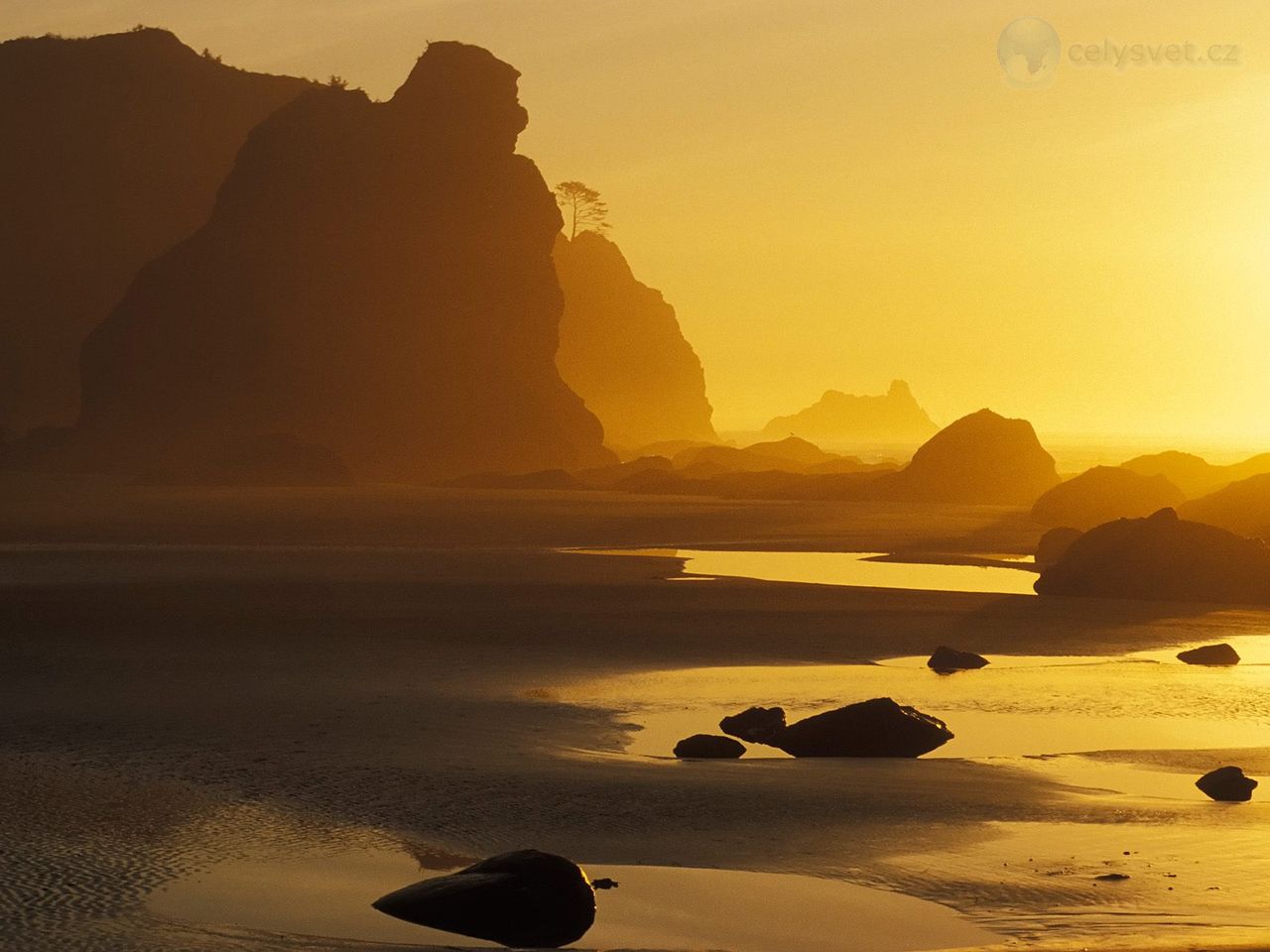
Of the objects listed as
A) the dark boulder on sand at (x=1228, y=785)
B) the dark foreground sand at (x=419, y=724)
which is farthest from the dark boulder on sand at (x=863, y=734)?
the dark boulder on sand at (x=1228, y=785)

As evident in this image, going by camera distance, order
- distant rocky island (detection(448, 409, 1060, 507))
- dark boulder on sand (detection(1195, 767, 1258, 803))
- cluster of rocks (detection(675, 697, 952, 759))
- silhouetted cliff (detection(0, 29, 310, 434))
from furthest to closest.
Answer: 1. silhouetted cliff (detection(0, 29, 310, 434))
2. distant rocky island (detection(448, 409, 1060, 507))
3. cluster of rocks (detection(675, 697, 952, 759))
4. dark boulder on sand (detection(1195, 767, 1258, 803))

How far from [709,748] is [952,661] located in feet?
31.2

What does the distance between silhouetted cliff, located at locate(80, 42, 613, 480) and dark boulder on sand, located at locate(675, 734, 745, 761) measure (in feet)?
292

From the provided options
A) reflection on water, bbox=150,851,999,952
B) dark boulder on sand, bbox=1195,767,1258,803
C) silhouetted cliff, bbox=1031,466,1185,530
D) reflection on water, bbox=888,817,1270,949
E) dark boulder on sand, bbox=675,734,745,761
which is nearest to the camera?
reflection on water, bbox=150,851,999,952

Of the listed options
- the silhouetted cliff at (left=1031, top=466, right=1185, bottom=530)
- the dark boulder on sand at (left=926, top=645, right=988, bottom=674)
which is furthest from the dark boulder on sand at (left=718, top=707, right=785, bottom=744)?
the silhouetted cliff at (left=1031, top=466, right=1185, bottom=530)

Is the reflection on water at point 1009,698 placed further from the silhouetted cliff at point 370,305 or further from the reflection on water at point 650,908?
the silhouetted cliff at point 370,305

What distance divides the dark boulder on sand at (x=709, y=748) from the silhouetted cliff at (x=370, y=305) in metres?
88.9

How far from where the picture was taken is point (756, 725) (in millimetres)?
20375

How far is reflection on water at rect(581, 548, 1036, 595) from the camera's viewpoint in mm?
42875

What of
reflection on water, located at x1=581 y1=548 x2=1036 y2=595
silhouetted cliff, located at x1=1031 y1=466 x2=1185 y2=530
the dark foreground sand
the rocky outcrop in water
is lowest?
the dark foreground sand

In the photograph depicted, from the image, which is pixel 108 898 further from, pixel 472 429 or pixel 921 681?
pixel 472 429

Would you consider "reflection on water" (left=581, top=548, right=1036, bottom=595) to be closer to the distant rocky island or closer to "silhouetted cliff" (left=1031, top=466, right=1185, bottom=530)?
"silhouetted cliff" (left=1031, top=466, right=1185, bottom=530)

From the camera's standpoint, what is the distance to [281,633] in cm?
2967

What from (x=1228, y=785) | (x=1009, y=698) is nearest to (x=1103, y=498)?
(x=1009, y=698)
